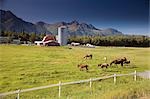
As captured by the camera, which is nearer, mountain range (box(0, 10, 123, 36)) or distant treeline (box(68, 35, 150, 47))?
mountain range (box(0, 10, 123, 36))

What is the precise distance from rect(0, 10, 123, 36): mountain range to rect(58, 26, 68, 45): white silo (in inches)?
4.5

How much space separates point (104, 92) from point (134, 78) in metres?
2.33

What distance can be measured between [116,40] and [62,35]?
7.18 feet

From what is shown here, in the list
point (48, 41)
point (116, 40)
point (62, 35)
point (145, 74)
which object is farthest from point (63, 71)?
point (145, 74)

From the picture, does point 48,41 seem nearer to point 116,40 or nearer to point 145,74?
point 116,40

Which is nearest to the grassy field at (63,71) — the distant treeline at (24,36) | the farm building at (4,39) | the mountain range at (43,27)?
the farm building at (4,39)

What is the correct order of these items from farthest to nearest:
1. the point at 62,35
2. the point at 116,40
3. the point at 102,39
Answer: the point at 116,40 < the point at 102,39 < the point at 62,35

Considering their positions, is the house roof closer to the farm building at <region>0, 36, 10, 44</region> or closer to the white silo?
the white silo

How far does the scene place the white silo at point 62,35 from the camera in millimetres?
11034

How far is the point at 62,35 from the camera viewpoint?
1128 cm

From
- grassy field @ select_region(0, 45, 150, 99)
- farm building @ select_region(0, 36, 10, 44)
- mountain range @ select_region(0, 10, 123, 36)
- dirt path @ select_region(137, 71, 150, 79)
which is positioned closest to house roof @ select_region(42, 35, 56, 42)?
mountain range @ select_region(0, 10, 123, 36)

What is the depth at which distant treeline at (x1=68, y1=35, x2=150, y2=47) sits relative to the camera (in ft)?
39.5

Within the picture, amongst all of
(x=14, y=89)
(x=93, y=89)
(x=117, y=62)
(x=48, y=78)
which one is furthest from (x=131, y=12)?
(x=14, y=89)

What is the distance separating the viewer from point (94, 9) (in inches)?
479
